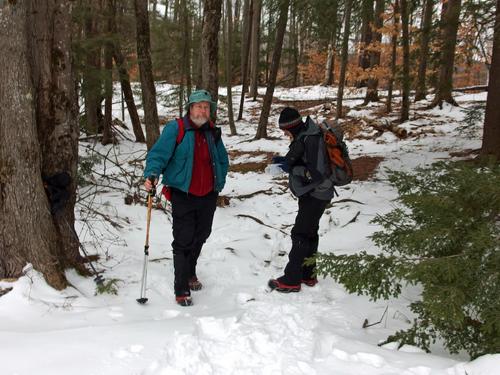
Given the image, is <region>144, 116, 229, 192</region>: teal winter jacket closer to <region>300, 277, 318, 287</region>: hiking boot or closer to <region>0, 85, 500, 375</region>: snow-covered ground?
<region>0, 85, 500, 375</region>: snow-covered ground

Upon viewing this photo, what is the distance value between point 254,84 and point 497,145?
19879mm

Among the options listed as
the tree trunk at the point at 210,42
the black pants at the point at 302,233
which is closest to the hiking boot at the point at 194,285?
the black pants at the point at 302,233

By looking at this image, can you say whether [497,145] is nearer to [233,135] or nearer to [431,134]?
[431,134]

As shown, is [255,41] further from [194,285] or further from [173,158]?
[194,285]

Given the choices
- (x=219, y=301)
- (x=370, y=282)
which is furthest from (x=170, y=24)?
(x=370, y=282)

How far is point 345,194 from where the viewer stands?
8.34m

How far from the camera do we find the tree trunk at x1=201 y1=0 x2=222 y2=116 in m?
7.03

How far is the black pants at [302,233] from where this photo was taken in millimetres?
4445

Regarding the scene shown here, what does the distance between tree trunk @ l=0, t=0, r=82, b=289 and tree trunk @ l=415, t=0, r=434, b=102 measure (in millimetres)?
8112

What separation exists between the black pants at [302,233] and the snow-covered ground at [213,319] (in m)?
0.24

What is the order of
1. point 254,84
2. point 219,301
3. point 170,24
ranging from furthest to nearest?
point 254,84
point 170,24
point 219,301

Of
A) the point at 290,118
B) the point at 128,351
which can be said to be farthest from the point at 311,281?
the point at 128,351

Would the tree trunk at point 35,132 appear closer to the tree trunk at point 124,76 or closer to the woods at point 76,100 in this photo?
the woods at point 76,100

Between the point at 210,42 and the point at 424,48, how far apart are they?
611cm
